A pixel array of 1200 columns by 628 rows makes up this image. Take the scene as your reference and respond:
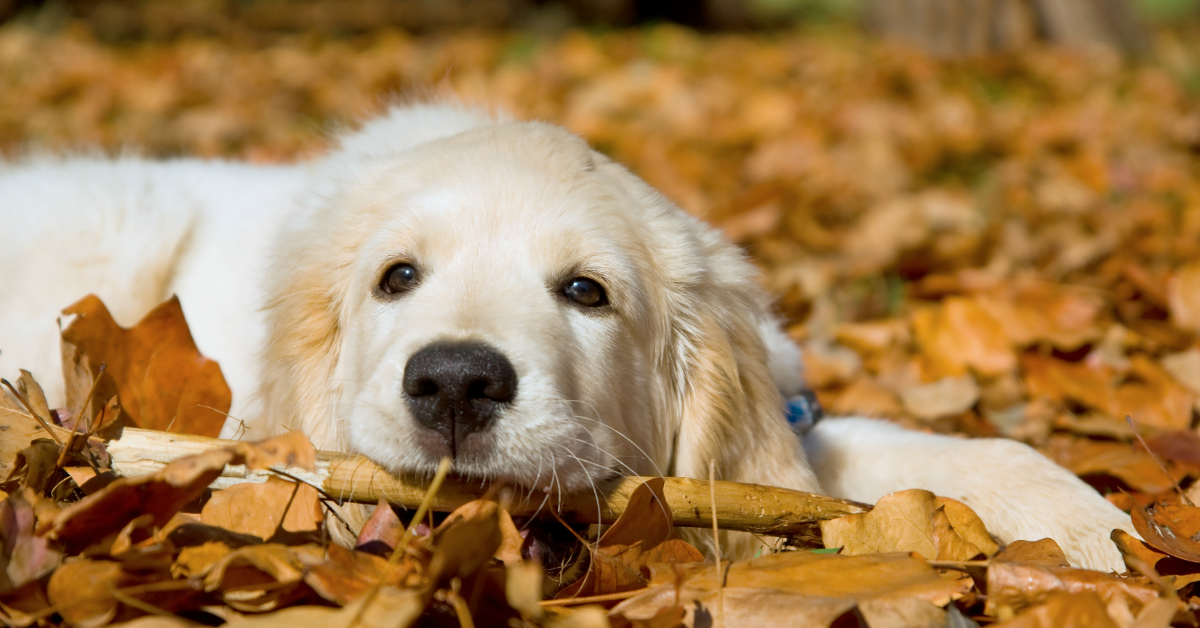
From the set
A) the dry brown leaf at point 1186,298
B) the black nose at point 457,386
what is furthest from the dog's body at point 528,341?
the dry brown leaf at point 1186,298

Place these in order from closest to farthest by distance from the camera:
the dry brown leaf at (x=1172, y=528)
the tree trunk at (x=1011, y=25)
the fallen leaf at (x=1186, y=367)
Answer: the dry brown leaf at (x=1172, y=528) → the fallen leaf at (x=1186, y=367) → the tree trunk at (x=1011, y=25)

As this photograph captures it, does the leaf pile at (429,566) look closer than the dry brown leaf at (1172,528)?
Yes

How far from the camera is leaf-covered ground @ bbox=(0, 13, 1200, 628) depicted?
1.60 m

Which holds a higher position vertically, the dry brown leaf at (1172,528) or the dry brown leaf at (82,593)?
the dry brown leaf at (82,593)

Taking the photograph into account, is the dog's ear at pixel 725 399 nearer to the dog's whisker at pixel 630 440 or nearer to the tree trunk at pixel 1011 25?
the dog's whisker at pixel 630 440

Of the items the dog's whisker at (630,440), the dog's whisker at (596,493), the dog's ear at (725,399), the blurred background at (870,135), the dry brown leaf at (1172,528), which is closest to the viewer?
the dry brown leaf at (1172,528)

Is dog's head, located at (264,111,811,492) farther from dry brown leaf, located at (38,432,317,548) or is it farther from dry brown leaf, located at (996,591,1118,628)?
dry brown leaf, located at (996,591,1118,628)

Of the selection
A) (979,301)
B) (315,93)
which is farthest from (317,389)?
(315,93)

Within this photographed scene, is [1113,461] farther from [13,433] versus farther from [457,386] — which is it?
[13,433]

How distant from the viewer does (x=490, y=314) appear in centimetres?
196

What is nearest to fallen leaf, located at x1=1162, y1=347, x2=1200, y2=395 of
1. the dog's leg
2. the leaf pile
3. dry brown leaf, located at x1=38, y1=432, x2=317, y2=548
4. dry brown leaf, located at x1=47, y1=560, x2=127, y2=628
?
the dog's leg

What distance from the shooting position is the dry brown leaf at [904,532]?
6.18ft

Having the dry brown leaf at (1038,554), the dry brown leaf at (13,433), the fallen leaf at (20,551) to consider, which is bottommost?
the dry brown leaf at (1038,554)

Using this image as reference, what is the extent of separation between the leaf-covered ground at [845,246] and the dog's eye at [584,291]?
63cm
